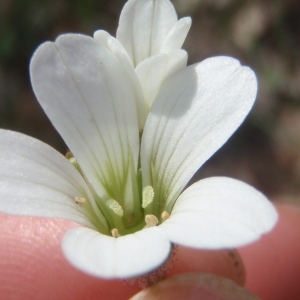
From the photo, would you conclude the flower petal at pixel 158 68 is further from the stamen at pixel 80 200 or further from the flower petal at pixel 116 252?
the flower petal at pixel 116 252

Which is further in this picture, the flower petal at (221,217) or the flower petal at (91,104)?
the flower petal at (91,104)

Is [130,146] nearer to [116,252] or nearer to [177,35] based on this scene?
[177,35]

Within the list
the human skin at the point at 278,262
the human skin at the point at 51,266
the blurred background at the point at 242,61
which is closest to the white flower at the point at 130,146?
the human skin at the point at 51,266

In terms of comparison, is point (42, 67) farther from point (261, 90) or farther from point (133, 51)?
point (261, 90)

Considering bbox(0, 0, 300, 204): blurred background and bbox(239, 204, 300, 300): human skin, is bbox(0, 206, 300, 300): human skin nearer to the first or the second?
bbox(239, 204, 300, 300): human skin

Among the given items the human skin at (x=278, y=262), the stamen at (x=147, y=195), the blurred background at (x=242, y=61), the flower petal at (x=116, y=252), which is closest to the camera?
the flower petal at (x=116, y=252)

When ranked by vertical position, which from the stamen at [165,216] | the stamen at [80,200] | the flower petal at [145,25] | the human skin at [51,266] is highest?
the flower petal at [145,25]

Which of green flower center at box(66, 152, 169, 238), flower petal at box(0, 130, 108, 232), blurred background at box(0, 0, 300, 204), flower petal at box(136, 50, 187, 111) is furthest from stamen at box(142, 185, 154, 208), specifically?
blurred background at box(0, 0, 300, 204)
